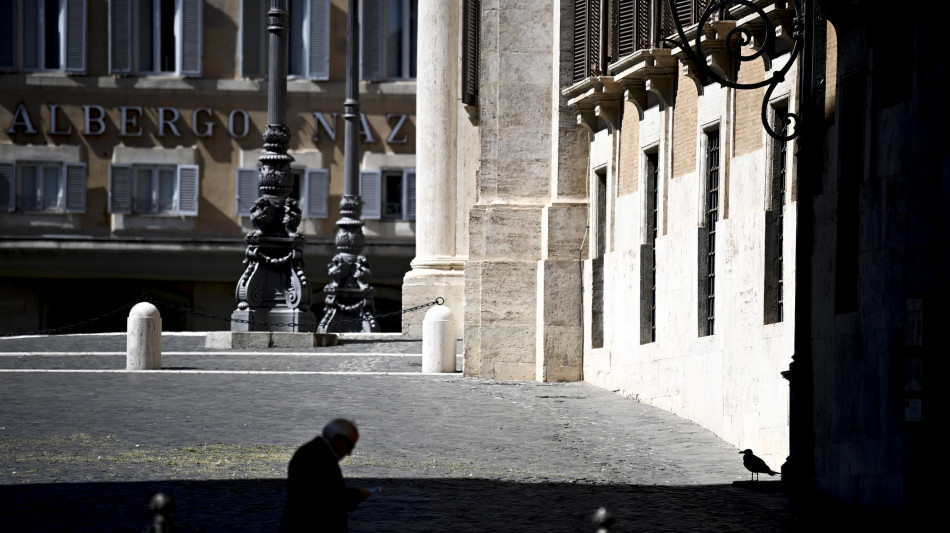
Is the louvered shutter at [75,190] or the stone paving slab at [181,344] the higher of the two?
the louvered shutter at [75,190]

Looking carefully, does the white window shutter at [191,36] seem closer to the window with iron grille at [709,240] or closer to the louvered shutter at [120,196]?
the louvered shutter at [120,196]

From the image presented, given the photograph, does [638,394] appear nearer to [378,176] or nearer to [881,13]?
[881,13]

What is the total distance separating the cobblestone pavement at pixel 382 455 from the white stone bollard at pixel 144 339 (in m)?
0.68

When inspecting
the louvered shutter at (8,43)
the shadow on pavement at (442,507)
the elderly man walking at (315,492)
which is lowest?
the shadow on pavement at (442,507)

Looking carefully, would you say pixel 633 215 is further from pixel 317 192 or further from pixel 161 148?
pixel 161 148

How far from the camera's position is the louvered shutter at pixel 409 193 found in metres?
48.7

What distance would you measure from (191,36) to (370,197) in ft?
19.5

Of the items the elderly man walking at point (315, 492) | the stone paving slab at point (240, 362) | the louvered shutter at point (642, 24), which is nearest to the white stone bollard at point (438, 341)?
the stone paving slab at point (240, 362)

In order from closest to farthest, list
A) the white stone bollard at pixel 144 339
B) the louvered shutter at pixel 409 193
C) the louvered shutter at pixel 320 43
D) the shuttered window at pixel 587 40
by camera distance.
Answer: the shuttered window at pixel 587 40, the white stone bollard at pixel 144 339, the louvered shutter at pixel 320 43, the louvered shutter at pixel 409 193

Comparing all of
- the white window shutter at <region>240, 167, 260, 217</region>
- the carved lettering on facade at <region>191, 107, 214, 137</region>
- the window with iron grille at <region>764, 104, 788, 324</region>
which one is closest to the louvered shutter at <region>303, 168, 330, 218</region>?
the white window shutter at <region>240, 167, 260, 217</region>

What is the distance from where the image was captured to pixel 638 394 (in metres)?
21.9

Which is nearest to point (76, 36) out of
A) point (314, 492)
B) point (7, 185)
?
point (7, 185)

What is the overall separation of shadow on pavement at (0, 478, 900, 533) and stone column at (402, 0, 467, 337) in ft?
65.4

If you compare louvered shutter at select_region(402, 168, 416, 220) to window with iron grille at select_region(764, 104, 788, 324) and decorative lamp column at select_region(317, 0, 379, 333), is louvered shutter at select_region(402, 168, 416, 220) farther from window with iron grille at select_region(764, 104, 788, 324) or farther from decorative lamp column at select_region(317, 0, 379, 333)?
window with iron grille at select_region(764, 104, 788, 324)
